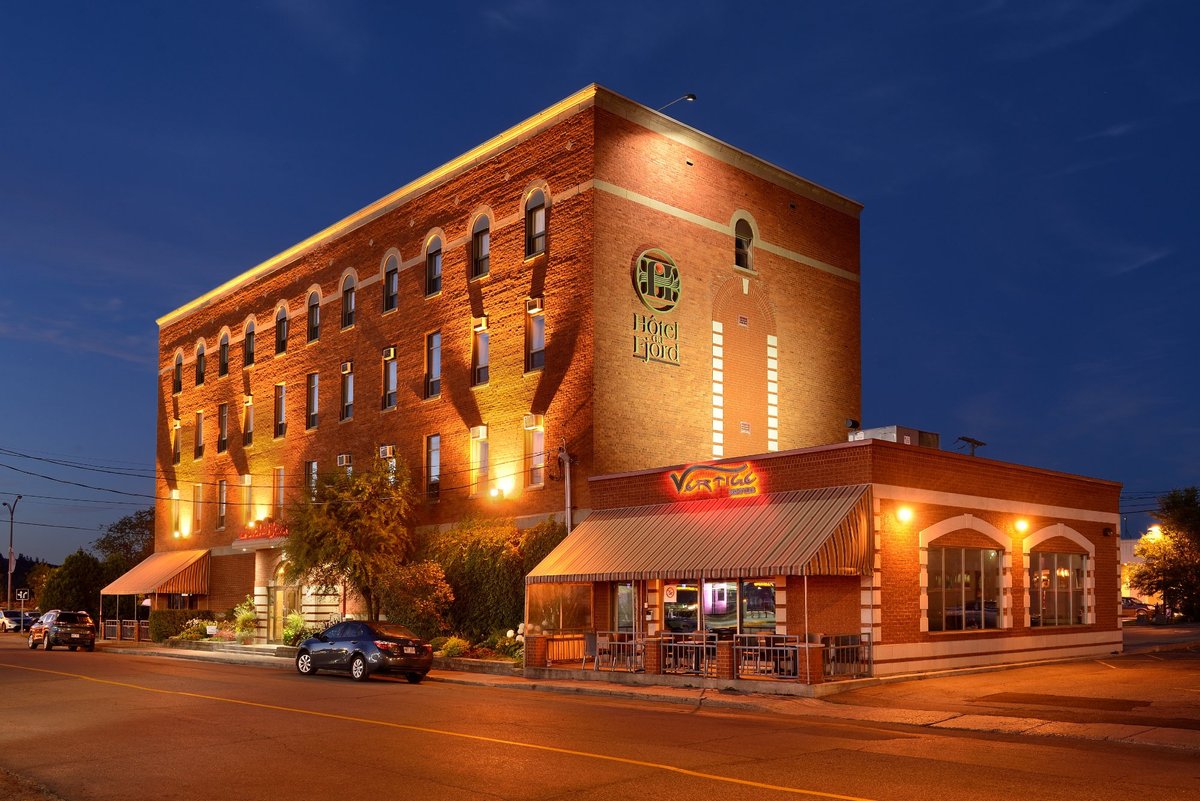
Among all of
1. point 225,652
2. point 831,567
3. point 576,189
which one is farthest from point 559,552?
point 225,652

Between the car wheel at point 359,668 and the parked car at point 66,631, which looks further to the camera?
the parked car at point 66,631

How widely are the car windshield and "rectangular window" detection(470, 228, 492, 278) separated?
13.9 metres

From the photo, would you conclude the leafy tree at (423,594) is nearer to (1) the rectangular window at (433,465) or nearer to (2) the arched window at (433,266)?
(1) the rectangular window at (433,465)

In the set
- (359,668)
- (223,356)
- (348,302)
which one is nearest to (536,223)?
(348,302)

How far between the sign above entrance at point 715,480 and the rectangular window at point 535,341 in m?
8.22

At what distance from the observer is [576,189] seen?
35156mm

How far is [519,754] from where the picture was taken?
14500mm

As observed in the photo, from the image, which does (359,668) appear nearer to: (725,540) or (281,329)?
(725,540)

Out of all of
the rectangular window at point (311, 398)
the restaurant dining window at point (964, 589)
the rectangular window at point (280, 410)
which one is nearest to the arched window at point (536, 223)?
the rectangular window at point (311, 398)

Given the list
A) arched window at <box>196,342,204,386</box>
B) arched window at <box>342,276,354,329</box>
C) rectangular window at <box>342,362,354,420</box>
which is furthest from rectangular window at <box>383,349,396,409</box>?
arched window at <box>196,342,204,386</box>

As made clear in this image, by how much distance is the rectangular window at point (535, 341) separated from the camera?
3634 centimetres

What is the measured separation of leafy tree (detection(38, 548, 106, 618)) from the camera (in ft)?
221

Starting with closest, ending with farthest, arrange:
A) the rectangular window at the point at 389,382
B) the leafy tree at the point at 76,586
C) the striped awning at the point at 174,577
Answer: the rectangular window at the point at 389,382 < the striped awning at the point at 174,577 < the leafy tree at the point at 76,586

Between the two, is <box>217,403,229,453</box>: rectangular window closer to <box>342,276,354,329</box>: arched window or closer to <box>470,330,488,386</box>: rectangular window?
<box>342,276,354,329</box>: arched window
